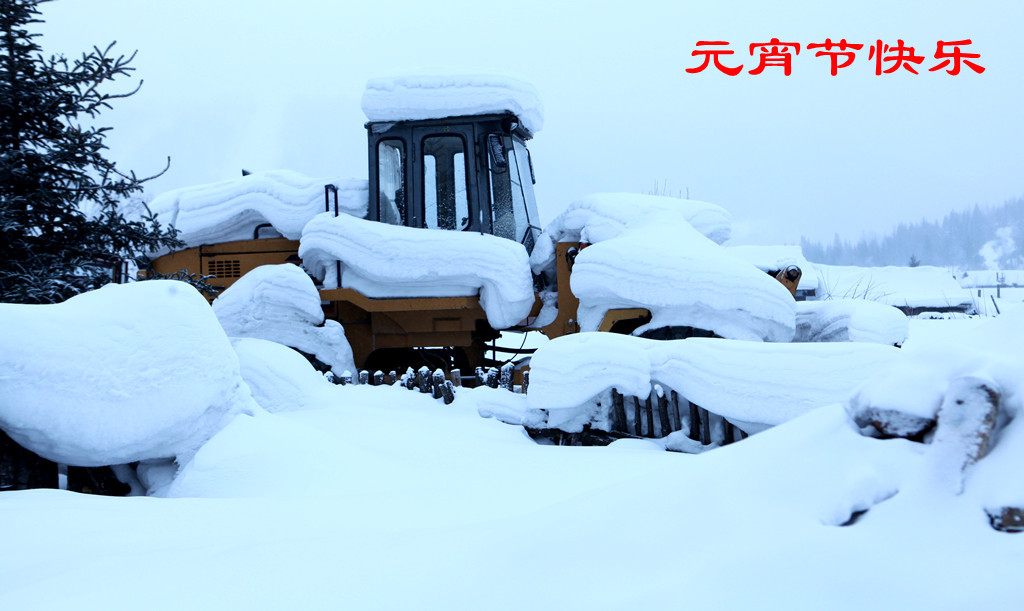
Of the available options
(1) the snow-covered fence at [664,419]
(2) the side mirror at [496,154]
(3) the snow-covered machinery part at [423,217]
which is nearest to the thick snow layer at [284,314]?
(3) the snow-covered machinery part at [423,217]

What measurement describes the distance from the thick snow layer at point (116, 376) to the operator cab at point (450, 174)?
406 cm

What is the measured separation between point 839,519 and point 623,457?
8.71ft

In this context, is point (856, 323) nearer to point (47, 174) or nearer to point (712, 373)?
point (712, 373)

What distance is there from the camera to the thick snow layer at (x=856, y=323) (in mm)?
6656

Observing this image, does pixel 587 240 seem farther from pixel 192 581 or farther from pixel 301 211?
pixel 192 581

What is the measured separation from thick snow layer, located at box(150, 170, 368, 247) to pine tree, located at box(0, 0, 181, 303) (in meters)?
3.45

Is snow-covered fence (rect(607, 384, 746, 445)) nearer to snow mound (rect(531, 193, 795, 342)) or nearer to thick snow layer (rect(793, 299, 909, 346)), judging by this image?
snow mound (rect(531, 193, 795, 342))

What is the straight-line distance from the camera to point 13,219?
4.95 metres

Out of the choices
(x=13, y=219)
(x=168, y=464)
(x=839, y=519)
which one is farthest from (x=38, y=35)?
(x=839, y=519)

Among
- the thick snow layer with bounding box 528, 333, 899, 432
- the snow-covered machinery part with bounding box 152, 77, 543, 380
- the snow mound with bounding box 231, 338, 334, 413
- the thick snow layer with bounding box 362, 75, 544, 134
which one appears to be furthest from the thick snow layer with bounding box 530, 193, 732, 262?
the snow mound with bounding box 231, 338, 334, 413

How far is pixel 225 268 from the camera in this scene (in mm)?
9477

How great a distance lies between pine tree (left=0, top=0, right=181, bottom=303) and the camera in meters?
5.00

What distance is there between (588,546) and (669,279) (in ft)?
16.0

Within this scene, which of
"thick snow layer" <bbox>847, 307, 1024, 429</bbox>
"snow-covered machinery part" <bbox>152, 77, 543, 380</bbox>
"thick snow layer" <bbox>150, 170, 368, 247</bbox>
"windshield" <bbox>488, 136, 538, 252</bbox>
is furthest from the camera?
"thick snow layer" <bbox>150, 170, 368, 247</bbox>
